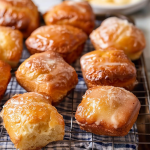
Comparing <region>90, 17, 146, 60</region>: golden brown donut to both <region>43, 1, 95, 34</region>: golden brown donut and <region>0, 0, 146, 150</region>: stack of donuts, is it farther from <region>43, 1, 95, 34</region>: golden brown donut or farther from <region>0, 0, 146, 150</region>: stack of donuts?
<region>43, 1, 95, 34</region>: golden brown donut

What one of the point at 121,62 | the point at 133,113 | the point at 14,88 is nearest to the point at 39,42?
the point at 14,88

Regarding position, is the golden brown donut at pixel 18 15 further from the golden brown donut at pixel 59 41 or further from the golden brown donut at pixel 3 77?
the golden brown donut at pixel 3 77

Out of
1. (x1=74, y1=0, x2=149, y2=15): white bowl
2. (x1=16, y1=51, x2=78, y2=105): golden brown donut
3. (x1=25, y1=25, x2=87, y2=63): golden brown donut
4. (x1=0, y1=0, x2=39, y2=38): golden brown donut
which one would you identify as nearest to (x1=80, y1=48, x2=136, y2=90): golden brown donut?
(x1=16, y1=51, x2=78, y2=105): golden brown donut

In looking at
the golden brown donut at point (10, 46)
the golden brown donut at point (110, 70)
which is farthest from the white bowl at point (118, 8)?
the golden brown donut at point (10, 46)

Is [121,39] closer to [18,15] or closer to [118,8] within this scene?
[118,8]

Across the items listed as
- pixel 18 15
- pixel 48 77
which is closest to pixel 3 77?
pixel 48 77

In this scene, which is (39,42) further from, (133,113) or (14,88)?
(133,113)
